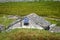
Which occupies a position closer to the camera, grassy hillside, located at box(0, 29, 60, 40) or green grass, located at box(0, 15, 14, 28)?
grassy hillside, located at box(0, 29, 60, 40)

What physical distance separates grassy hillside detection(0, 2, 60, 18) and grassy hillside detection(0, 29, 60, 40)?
367 mm

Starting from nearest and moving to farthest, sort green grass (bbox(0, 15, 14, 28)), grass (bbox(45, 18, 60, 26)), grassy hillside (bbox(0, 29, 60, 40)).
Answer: grassy hillside (bbox(0, 29, 60, 40)), grass (bbox(45, 18, 60, 26)), green grass (bbox(0, 15, 14, 28))

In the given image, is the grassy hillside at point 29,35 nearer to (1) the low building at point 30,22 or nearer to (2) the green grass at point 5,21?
(1) the low building at point 30,22

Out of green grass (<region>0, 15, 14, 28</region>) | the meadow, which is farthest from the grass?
green grass (<region>0, 15, 14, 28</region>)

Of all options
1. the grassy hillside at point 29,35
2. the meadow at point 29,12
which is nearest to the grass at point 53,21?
the meadow at point 29,12

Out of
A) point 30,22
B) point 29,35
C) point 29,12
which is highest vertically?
point 29,12

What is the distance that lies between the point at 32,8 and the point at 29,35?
57cm

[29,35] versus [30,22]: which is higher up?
[30,22]

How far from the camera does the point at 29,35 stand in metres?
3.81

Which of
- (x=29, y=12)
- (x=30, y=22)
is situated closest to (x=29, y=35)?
(x=30, y=22)

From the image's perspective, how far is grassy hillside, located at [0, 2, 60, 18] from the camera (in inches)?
156

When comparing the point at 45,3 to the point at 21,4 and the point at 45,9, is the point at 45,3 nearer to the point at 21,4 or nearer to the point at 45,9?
the point at 45,9

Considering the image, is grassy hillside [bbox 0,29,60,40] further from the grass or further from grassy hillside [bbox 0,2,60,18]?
grassy hillside [bbox 0,2,60,18]

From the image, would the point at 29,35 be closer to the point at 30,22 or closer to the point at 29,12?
the point at 30,22
